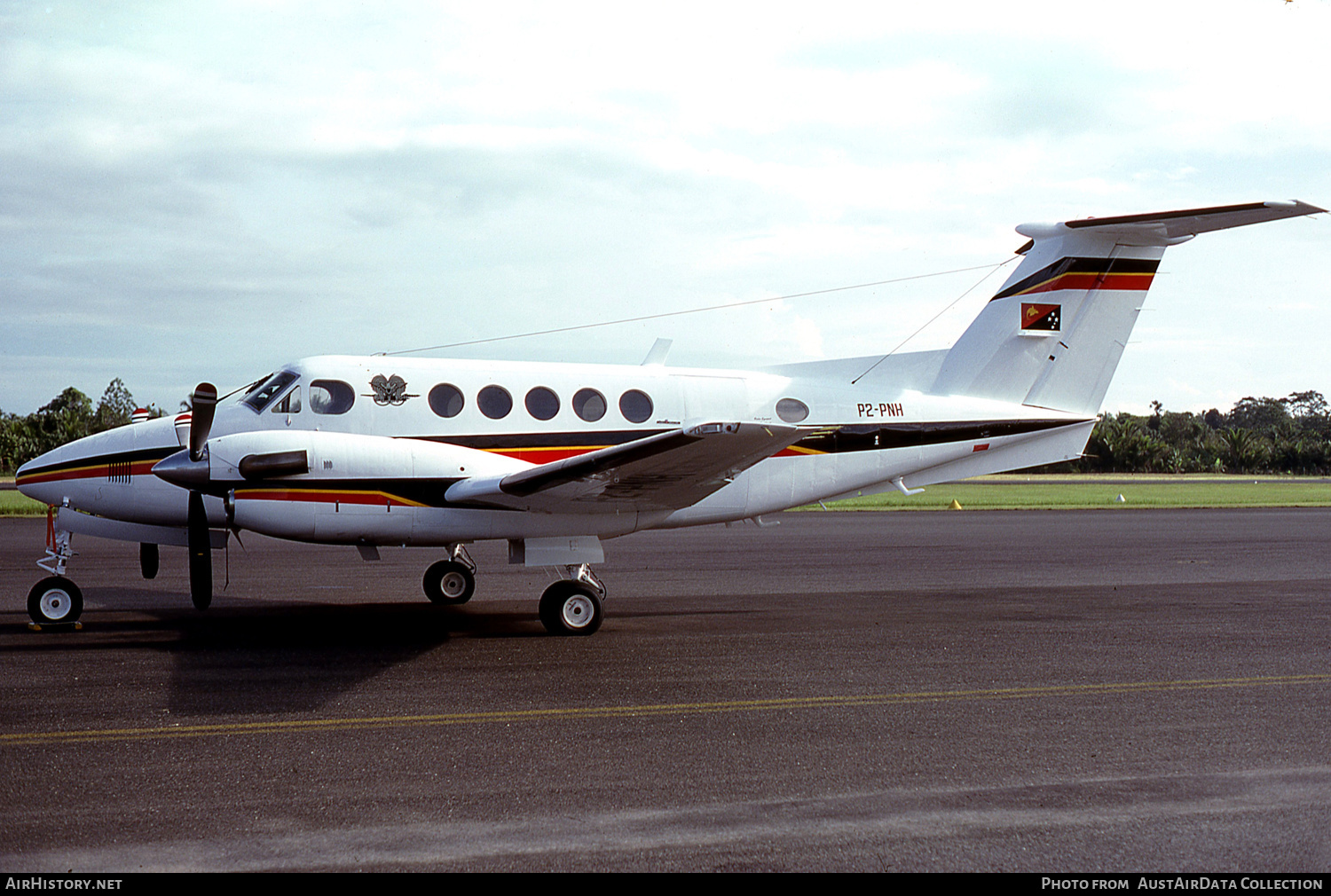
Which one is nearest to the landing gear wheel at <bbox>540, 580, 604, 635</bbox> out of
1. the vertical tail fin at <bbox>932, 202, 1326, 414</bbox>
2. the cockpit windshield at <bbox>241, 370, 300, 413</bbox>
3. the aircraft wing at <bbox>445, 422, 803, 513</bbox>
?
the aircraft wing at <bbox>445, 422, 803, 513</bbox>

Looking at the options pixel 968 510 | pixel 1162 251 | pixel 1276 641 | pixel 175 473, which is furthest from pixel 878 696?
pixel 968 510

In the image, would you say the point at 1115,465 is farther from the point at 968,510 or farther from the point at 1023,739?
the point at 1023,739

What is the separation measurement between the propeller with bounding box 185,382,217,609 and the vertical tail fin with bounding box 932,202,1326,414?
30.1 feet

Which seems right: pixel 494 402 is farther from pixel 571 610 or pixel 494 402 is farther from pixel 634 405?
pixel 571 610

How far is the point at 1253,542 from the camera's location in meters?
22.9

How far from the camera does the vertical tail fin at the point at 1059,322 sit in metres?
13.8

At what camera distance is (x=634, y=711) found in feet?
24.9

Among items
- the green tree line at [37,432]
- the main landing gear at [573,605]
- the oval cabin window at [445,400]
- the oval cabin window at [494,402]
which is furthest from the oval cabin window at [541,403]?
the green tree line at [37,432]

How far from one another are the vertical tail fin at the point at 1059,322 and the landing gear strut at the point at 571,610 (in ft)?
19.1

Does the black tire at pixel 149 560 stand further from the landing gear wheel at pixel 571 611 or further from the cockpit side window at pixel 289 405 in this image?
the landing gear wheel at pixel 571 611

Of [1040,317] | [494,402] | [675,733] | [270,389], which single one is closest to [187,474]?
[270,389]

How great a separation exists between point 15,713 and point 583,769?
4.41 m

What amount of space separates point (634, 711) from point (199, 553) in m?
5.26

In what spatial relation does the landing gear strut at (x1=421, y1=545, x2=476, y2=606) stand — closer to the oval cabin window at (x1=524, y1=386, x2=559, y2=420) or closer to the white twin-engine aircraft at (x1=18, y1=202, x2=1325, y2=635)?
the white twin-engine aircraft at (x1=18, y1=202, x2=1325, y2=635)
